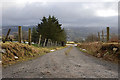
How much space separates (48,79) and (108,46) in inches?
339

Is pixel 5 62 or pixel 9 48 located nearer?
pixel 5 62

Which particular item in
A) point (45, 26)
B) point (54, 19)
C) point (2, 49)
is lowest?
point (2, 49)

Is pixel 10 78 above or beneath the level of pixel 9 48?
beneath

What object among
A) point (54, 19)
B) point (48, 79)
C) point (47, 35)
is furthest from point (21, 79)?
point (54, 19)

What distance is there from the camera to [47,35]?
35.5 meters

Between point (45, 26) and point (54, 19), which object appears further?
point (54, 19)

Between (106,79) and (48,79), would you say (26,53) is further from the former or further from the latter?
(106,79)

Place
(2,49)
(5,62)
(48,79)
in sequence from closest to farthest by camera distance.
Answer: (48,79) → (5,62) → (2,49)

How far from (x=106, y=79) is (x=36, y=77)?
2543 mm

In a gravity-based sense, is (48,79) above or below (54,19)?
below

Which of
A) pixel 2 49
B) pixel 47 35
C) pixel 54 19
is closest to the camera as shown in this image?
pixel 2 49

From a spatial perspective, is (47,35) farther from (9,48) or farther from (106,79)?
(106,79)

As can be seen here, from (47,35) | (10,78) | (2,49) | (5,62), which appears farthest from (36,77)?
(47,35)

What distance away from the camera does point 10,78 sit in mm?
4480
